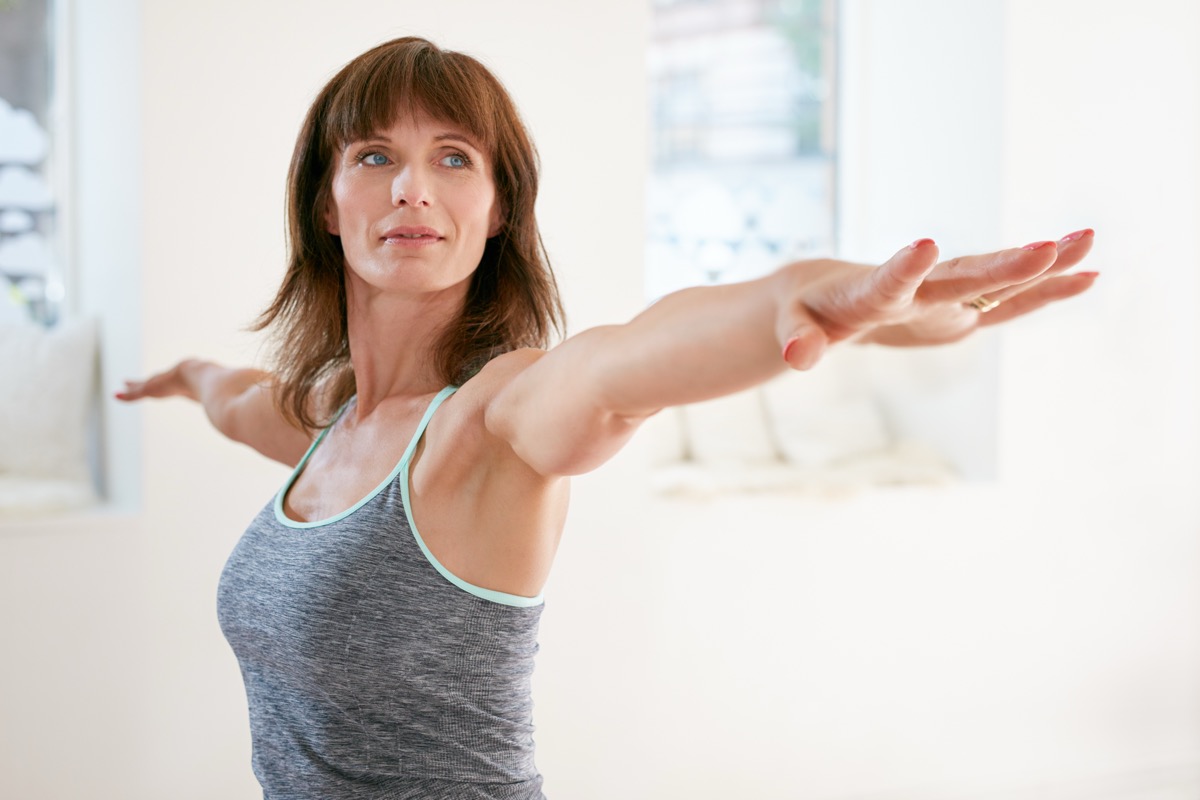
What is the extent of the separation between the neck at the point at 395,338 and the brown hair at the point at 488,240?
→ 21mm

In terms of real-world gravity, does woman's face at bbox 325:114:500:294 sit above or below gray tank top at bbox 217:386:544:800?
above

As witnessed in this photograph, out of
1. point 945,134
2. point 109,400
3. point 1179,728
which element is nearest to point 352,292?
point 109,400

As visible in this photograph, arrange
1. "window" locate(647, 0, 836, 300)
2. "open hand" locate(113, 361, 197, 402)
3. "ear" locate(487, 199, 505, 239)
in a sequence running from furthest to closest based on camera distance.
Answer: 1. "window" locate(647, 0, 836, 300)
2. "open hand" locate(113, 361, 197, 402)
3. "ear" locate(487, 199, 505, 239)

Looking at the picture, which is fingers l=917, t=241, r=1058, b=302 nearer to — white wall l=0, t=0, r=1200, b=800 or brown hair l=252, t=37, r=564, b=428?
brown hair l=252, t=37, r=564, b=428

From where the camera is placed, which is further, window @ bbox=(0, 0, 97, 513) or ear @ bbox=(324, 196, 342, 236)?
window @ bbox=(0, 0, 97, 513)

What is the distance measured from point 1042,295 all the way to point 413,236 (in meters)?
0.66

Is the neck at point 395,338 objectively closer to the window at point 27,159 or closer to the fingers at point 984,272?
the fingers at point 984,272

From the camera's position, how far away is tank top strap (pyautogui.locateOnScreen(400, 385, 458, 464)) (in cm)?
119

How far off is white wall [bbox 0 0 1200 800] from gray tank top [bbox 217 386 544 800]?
48.5 inches

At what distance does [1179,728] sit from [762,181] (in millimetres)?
2005

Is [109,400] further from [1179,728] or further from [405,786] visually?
[1179,728]

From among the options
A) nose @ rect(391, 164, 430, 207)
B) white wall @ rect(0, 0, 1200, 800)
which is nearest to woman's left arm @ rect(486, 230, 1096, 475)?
nose @ rect(391, 164, 430, 207)

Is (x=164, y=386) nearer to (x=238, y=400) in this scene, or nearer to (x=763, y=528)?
(x=238, y=400)

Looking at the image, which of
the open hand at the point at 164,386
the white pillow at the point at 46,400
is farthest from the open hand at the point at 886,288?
the white pillow at the point at 46,400
